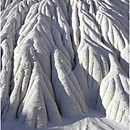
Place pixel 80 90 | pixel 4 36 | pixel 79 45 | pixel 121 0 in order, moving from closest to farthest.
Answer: pixel 80 90 → pixel 4 36 → pixel 79 45 → pixel 121 0

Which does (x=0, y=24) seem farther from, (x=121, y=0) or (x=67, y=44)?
(x=121, y=0)

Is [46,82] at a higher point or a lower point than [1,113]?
higher

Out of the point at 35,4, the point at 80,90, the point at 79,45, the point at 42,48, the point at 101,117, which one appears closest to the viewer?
the point at 101,117

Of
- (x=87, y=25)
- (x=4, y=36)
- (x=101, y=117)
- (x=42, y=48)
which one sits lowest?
(x=101, y=117)

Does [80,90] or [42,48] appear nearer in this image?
[80,90]

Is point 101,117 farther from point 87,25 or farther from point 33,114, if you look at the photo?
point 87,25

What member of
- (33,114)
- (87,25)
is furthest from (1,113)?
(87,25)
